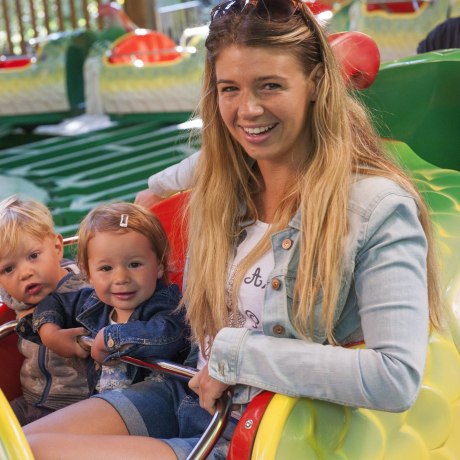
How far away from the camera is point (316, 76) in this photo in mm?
1149

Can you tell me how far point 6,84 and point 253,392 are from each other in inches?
244

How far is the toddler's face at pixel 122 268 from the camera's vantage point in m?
1.50

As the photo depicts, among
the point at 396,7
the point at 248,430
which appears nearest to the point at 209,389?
the point at 248,430

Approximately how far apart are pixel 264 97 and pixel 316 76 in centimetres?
8

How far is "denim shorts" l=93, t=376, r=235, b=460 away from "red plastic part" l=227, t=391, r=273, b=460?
172 mm

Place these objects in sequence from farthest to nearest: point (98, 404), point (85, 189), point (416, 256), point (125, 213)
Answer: point (85, 189)
point (125, 213)
point (98, 404)
point (416, 256)

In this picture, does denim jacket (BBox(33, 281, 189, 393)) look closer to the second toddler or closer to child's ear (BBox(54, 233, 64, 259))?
the second toddler

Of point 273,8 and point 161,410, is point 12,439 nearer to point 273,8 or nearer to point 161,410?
point 161,410

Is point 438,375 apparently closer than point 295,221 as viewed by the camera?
No

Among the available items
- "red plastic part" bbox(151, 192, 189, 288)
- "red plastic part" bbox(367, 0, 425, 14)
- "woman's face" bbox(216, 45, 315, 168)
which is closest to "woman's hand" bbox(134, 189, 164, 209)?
"red plastic part" bbox(151, 192, 189, 288)

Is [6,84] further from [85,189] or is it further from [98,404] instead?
[98,404]

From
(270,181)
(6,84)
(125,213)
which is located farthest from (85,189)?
(270,181)

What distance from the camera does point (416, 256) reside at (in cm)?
106

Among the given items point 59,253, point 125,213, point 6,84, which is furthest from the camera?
point 6,84
